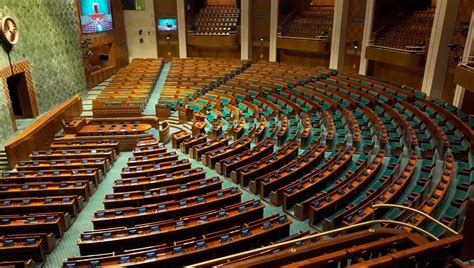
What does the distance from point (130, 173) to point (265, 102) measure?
668 centimetres

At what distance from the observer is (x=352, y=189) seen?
678 cm

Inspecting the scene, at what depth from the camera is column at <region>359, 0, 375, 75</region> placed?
1477cm

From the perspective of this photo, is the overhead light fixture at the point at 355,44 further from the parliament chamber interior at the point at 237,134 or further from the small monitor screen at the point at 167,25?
the small monitor screen at the point at 167,25

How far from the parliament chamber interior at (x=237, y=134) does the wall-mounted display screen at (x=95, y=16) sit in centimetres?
10

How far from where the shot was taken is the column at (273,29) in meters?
18.1

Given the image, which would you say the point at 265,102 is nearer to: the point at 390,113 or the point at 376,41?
the point at 390,113

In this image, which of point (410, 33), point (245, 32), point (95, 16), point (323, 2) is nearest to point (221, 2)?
point (245, 32)

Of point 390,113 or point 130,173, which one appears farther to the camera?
point 390,113

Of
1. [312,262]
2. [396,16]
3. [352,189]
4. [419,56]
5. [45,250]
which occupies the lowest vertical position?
[45,250]

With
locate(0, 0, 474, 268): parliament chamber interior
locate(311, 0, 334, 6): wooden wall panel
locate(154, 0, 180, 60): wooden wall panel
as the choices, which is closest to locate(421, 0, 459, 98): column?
locate(0, 0, 474, 268): parliament chamber interior

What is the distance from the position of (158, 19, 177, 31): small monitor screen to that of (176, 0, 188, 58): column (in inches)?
15.4

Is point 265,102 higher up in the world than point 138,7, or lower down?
lower down

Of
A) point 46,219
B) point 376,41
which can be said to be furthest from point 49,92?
point 376,41

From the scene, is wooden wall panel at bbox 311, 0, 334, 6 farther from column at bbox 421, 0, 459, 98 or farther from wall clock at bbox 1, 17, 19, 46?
wall clock at bbox 1, 17, 19, 46
